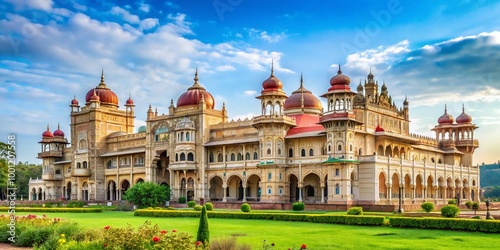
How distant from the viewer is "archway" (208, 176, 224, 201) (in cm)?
5152

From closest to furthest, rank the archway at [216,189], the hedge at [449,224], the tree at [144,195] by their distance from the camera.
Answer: the hedge at [449,224] → the tree at [144,195] → the archway at [216,189]

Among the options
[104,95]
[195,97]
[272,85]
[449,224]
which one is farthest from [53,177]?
[449,224]

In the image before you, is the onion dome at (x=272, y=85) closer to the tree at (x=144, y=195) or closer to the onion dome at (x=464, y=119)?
the tree at (x=144, y=195)

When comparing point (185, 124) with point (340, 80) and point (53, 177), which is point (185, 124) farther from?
point (53, 177)

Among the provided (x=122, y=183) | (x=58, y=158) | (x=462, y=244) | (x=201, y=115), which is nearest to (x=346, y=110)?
(x=201, y=115)

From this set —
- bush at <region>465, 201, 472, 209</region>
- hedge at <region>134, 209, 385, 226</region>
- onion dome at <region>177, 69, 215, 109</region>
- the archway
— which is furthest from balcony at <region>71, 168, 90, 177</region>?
bush at <region>465, 201, 472, 209</region>

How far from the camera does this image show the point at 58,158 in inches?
2699

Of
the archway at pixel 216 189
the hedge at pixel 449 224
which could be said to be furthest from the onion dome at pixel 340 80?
the hedge at pixel 449 224

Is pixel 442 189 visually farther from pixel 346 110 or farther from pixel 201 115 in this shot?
pixel 201 115

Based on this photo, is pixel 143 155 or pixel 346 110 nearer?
pixel 346 110

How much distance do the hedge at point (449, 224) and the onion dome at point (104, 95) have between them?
155 ft

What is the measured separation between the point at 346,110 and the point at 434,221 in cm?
1914

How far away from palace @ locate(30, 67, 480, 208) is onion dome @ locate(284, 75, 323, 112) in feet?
0.34

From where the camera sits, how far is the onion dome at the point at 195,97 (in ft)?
173
